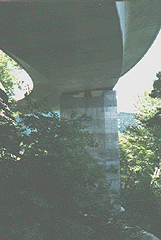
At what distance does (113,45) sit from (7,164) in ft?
15.1

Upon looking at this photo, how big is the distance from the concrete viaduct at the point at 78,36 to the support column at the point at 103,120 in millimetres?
1052

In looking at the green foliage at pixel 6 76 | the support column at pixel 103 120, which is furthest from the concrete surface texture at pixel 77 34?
the green foliage at pixel 6 76

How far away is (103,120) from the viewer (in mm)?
14852

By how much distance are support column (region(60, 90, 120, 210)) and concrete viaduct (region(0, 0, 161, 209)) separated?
105 centimetres

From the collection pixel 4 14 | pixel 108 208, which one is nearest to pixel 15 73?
pixel 4 14

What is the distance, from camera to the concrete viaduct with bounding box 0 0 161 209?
5051 millimetres

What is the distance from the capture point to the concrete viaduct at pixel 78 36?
5.05 m

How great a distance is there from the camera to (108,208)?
5.14 meters

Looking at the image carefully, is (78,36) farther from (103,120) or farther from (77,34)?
(103,120)

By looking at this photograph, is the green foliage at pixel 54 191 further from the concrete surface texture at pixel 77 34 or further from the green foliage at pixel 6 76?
the green foliage at pixel 6 76

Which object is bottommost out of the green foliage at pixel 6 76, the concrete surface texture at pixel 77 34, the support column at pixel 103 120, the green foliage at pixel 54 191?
the green foliage at pixel 54 191

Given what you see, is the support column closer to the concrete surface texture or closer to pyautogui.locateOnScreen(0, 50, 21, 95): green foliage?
the concrete surface texture

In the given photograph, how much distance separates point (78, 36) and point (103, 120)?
884 cm

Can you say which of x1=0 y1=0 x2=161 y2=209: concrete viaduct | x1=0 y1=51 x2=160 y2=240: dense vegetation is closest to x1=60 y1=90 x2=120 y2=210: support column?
x1=0 y1=0 x2=161 y2=209: concrete viaduct
